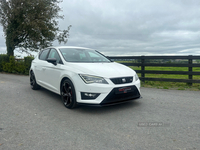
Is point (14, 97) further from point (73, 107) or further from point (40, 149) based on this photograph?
point (40, 149)

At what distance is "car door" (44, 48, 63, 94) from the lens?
480 centimetres

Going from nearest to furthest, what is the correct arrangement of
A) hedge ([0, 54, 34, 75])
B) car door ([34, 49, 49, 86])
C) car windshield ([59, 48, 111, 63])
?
car windshield ([59, 48, 111, 63]) < car door ([34, 49, 49, 86]) < hedge ([0, 54, 34, 75])

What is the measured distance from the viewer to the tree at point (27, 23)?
52.0ft

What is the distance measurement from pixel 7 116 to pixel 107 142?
2.51m

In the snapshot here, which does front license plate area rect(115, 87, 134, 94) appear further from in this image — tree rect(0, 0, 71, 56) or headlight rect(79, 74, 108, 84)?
tree rect(0, 0, 71, 56)

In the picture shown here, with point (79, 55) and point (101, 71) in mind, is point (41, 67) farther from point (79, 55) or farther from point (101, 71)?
point (101, 71)

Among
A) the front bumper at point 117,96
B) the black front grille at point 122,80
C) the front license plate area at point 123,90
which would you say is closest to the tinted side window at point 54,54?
the front bumper at point 117,96

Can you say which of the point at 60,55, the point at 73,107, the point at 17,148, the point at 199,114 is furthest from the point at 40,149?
the point at 199,114

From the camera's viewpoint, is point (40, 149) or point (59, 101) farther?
point (59, 101)

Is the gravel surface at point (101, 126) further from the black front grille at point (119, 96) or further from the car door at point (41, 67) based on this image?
the car door at point (41, 67)

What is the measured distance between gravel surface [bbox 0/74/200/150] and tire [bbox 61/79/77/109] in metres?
0.18

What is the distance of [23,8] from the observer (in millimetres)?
15820

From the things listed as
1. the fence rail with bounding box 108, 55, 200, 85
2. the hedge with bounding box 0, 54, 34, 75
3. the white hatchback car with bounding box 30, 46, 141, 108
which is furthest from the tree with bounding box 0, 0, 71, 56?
the white hatchback car with bounding box 30, 46, 141, 108

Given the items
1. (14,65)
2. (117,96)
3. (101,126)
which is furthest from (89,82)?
(14,65)
